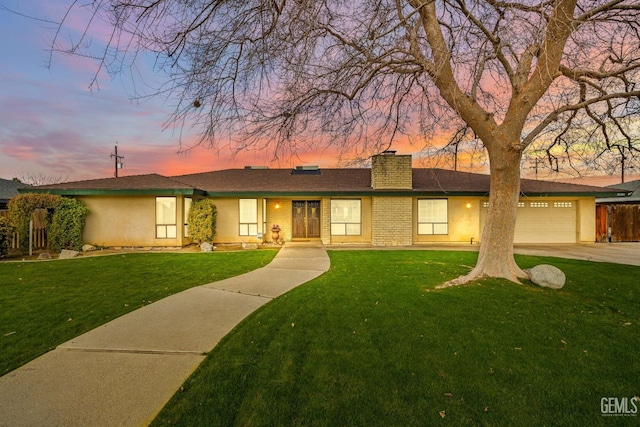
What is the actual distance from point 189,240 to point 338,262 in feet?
25.6

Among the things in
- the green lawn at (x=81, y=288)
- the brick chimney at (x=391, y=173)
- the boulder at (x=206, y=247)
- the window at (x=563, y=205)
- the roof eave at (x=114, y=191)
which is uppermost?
the brick chimney at (x=391, y=173)

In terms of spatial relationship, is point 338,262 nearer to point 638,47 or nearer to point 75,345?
point 75,345

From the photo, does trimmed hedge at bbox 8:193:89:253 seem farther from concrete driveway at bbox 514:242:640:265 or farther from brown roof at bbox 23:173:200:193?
concrete driveway at bbox 514:242:640:265

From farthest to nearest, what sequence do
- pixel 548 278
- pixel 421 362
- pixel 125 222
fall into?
pixel 125 222
pixel 548 278
pixel 421 362

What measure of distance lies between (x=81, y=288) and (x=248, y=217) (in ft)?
29.7

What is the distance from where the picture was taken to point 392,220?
14633 mm

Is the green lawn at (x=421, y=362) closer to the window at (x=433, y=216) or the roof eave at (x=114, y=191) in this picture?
the roof eave at (x=114, y=191)

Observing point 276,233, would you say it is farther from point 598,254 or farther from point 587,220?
point 587,220

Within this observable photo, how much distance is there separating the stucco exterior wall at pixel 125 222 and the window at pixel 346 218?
693 cm

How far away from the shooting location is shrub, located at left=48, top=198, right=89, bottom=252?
12.1m

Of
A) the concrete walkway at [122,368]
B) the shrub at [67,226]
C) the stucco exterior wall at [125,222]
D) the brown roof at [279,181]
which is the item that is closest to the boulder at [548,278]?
the concrete walkway at [122,368]

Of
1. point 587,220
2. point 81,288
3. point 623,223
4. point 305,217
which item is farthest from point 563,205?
point 81,288

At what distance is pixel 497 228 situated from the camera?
6.92 metres

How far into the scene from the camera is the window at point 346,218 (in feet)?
50.6
